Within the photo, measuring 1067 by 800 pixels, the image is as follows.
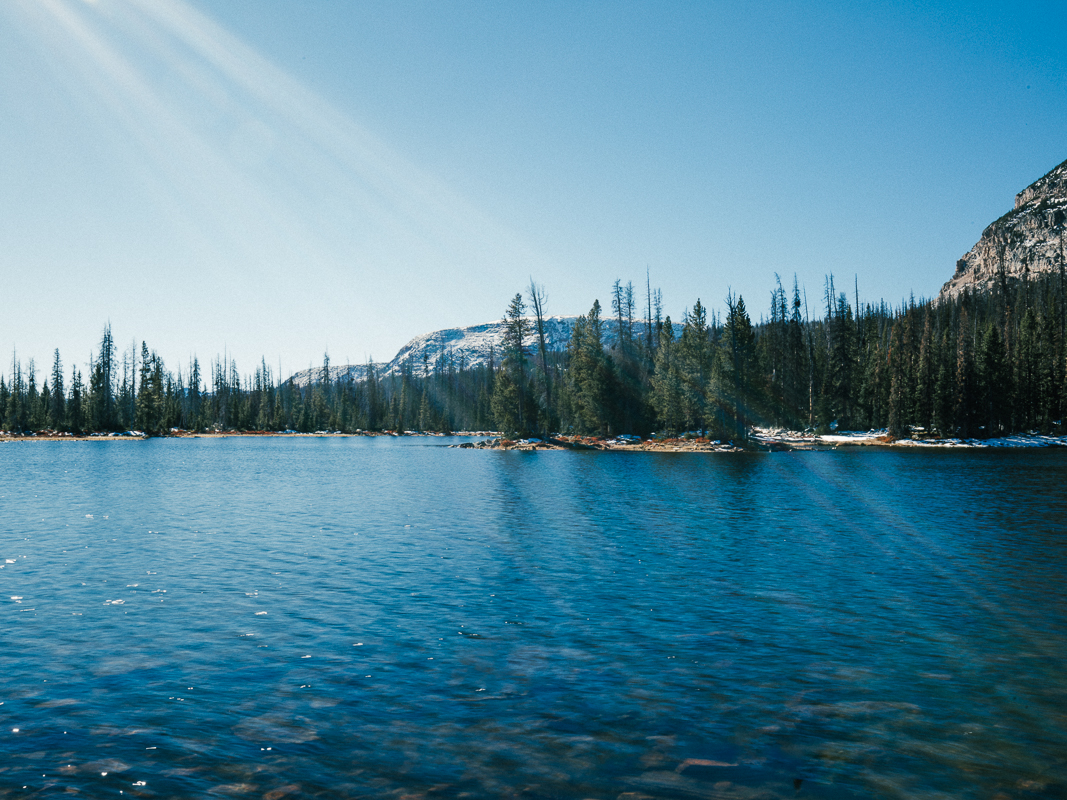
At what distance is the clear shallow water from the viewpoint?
9422 millimetres

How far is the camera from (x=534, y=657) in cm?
1402

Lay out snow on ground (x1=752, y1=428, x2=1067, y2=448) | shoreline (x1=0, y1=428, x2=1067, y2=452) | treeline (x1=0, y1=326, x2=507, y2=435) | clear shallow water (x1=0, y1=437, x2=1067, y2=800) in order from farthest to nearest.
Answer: treeline (x1=0, y1=326, x2=507, y2=435) < snow on ground (x1=752, y1=428, x2=1067, y2=448) < shoreline (x1=0, y1=428, x2=1067, y2=452) < clear shallow water (x1=0, y1=437, x2=1067, y2=800)

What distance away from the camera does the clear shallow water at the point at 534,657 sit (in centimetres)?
942

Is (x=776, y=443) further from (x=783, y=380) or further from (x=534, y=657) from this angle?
(x=534, y=657)

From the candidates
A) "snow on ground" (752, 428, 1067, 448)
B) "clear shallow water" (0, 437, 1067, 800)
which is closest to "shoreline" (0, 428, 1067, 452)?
"snow on ground" (752, 428, 1067, 448)

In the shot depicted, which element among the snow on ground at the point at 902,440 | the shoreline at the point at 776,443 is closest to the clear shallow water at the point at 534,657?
the shoreline at the point at 776,443

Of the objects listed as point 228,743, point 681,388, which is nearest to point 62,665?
point 228,743

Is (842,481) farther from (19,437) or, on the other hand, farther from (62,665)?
(19,437)

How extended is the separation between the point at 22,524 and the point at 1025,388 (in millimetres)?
126254

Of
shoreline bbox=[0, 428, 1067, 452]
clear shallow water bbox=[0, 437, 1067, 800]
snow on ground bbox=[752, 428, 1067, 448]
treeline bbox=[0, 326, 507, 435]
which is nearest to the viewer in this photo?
clear shallow water bbox=[0, 437, 1067, 800]

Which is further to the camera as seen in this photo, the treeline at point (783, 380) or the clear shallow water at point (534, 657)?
the treeline at point (783, 380)

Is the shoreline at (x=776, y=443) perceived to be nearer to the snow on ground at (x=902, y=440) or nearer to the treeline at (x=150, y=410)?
the snow on ground at (x=902, y=440)

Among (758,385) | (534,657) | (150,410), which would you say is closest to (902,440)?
(758,385)

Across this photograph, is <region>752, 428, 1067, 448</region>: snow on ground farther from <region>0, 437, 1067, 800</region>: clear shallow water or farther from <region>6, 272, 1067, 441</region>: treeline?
<region>0, 437, 1067, 800</region>: clear shallow water
